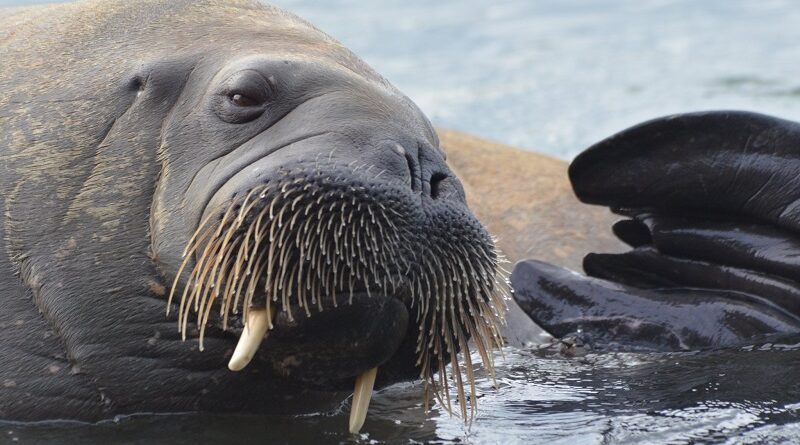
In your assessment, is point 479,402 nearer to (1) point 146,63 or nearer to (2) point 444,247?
(2) point 444,247

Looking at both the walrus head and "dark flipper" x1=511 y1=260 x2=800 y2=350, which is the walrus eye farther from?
"dark flipper" x1=511 y1=260 x2=800 y2=350

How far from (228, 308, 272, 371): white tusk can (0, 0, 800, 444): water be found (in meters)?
0.66

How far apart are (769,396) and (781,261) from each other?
0.98 metres

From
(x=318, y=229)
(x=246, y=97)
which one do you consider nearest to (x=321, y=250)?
(x=318, y=229)

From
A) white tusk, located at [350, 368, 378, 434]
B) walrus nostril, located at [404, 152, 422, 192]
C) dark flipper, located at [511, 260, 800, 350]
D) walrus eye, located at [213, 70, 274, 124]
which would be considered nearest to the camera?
walrus nostril, located at [404, 152, 422, 192]

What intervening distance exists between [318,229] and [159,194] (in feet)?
2.38

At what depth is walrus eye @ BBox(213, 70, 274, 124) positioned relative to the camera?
459 centimetres

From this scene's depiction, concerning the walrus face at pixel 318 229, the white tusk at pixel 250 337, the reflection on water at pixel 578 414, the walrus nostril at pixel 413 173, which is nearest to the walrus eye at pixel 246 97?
the walrus face at pixel 318 229

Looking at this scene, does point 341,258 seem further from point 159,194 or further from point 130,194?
point 130,194

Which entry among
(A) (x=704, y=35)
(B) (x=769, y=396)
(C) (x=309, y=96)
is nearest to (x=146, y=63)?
(C) (x=309, y=96)

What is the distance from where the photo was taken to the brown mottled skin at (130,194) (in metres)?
4.58

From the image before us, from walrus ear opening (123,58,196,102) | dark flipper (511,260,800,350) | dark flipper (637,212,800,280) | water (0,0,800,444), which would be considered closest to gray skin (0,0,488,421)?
walrus ear opening (123,58,196,102)

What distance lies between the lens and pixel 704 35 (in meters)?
16.3

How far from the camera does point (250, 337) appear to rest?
13.6 feet
